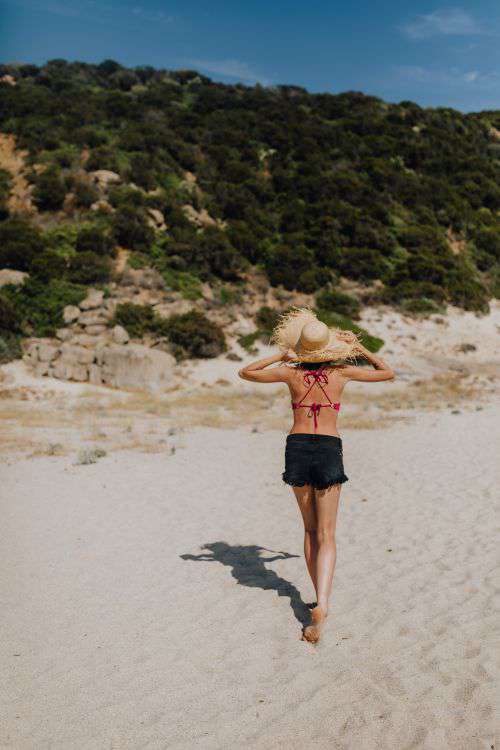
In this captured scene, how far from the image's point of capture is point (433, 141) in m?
42.0

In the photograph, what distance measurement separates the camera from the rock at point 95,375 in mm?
18539

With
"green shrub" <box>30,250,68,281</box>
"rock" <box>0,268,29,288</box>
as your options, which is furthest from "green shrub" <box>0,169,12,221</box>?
"rock" <box>0,268,29,288</box>

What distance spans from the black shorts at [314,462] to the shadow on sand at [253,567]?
1.20 m

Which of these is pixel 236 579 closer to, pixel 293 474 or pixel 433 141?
pixel 293 474

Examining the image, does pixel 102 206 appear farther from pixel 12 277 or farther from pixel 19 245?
pixel 12 277

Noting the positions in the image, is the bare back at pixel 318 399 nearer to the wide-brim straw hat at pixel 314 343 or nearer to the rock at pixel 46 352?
the wide-brim straw hat at pixel 314 343

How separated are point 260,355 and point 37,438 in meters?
10.8

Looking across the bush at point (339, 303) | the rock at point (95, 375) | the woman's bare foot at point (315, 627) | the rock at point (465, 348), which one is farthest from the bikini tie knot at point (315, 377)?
the rock at point (465, 348)

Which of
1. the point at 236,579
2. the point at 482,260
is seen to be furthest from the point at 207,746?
the point at 482,260

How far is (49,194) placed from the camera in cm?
2627

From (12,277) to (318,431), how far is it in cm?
2020

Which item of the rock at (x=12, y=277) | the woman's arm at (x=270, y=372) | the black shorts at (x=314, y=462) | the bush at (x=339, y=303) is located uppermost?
the bush at (x=339, y=303)

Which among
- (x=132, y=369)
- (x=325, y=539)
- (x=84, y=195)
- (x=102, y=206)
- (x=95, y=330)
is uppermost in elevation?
(x=84, y=195)

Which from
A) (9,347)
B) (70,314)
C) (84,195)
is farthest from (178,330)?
(84,195)
